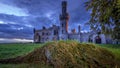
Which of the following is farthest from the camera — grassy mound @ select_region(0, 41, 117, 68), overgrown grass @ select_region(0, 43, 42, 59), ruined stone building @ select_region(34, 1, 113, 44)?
ruined stone building @ select_region(34, 1, 113, 44)

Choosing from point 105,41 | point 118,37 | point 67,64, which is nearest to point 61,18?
point 105,41

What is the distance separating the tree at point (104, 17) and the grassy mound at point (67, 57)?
2819 millimetres

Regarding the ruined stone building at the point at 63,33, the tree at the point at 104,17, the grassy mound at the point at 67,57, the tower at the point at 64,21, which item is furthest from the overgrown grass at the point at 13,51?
the tower at the point at 64,21

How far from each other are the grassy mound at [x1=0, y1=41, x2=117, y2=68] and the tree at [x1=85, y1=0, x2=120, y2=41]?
9.25 feet

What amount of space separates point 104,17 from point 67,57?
12.7 feet

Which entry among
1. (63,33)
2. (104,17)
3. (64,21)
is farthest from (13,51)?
(64,21)

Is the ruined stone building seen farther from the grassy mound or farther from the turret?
the grassy mound

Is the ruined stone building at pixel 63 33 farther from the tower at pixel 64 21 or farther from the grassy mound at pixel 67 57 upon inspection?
the grassy mound at pixel 67 57

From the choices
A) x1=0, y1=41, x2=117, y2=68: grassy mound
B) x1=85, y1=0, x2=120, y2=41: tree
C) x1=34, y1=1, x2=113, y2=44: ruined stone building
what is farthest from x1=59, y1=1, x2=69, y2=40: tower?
x1=0, y1=41, x2=117, y2=68: grassy mound

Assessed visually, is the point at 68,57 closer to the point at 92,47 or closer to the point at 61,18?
the point at 92,47

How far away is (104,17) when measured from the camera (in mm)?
8695

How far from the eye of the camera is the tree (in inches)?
347

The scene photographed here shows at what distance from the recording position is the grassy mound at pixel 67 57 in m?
5.70

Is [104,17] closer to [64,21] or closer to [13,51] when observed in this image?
[13,51]
